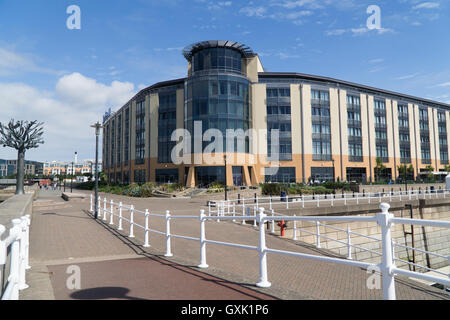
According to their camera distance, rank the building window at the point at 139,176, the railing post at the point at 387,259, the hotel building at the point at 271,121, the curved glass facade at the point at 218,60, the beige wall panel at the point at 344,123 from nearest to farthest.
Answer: the railing post at the point at 387,259
the hotel building at the point at 271,121
the curved glass facade at the point at 218,60
the beige wall panel at the point at 344,123
the building window at the point at 139,176

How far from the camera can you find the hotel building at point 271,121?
47375 mm

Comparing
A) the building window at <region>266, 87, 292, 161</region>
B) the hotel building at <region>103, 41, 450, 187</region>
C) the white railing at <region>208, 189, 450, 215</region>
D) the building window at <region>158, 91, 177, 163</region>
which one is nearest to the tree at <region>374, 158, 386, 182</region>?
the hotel building at <region>103, 41, 450, 187</region>

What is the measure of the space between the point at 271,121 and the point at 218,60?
1332cm

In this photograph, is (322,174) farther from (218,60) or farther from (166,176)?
(166,176)

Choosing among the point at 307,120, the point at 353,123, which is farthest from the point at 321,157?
the point at 353,123

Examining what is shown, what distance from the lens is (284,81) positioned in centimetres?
5394

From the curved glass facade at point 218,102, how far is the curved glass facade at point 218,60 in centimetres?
230

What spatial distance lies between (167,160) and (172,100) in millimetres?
10925

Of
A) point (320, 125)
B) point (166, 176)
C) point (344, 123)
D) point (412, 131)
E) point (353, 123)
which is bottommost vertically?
point (166, 176)

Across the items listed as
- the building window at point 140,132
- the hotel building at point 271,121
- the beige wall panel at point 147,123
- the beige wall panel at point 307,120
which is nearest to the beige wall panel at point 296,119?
the hotel building at point 271,121

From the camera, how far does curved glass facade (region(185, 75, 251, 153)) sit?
4628cm

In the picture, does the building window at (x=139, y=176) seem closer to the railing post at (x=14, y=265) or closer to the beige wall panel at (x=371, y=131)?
the beige wall panel at (x=371, y=131)

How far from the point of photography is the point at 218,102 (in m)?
46.5
